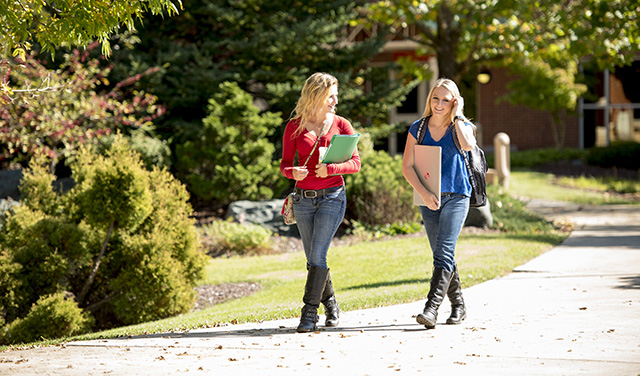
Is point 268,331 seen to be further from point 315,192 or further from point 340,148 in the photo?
point 340,148

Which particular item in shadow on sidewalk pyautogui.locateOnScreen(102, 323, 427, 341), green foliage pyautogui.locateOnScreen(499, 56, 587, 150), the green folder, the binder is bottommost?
shadow on sidewalk pyautogui.locateOnScreen(102, 323, 427, 341)

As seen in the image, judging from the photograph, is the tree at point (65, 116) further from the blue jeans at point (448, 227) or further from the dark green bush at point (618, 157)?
the dark green bush at point (618, 157)

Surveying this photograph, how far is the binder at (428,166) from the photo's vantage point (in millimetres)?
5668

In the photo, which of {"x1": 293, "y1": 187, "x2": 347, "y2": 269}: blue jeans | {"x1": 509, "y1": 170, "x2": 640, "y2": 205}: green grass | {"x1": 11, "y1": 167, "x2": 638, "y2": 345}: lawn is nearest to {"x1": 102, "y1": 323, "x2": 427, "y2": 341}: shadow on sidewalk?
{"x1": 11, "y1": 167, "x2": 638, "y2": 345}: lawn

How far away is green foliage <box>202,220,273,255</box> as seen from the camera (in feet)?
38.5

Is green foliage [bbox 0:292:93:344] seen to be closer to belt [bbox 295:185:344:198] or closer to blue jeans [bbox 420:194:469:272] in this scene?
belt [bbox 295:185:344:198]

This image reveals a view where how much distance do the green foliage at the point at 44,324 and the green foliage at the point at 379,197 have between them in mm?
5892

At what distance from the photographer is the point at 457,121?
18.7ft

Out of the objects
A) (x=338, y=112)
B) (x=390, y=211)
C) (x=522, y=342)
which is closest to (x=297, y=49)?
(x=338, y=112)

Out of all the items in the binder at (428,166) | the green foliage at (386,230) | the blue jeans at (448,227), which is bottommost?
the green foliage at (386,230)

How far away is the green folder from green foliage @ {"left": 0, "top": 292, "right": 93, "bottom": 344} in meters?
3.40

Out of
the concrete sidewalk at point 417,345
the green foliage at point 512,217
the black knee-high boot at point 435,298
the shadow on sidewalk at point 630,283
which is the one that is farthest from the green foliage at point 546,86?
the black knee-high boot at point 435,298

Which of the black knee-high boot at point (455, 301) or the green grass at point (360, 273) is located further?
the green grass at point (360, 273)

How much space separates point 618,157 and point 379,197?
13.6 m
